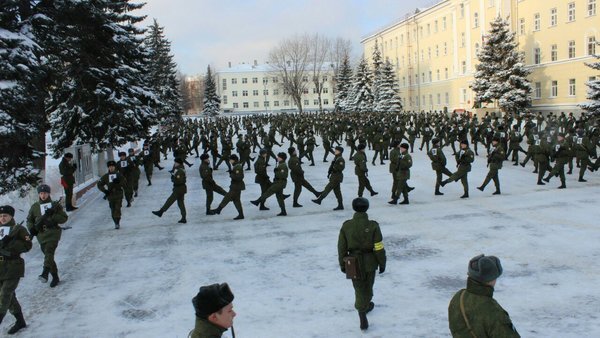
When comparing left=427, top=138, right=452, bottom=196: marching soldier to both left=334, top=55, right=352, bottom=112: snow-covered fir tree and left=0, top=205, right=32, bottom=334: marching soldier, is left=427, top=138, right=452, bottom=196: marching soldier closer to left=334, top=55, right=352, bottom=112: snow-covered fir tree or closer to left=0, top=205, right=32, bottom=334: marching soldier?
left=0, top=205, right=32, bottom=334: marching soldier

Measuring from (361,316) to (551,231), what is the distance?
592cm

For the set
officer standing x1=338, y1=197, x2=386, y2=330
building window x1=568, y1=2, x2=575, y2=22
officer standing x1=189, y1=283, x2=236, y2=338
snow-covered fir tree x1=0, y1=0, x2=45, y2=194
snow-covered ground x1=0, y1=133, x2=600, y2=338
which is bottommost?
snow-covered ground x1=0, y1=133, x2=600, y2=338

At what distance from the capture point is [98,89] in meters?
18.5

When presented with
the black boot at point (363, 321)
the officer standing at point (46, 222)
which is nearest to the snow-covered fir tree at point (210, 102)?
the officer standing at point (46, 222)

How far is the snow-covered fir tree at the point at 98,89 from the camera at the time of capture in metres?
17.4

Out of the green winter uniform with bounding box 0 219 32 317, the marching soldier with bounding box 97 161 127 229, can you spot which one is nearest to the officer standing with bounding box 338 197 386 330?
the green winter uniform with bounding box 0 219 32 317

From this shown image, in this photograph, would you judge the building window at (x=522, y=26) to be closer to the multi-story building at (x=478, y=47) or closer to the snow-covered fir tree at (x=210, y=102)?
the multi-story building at (x=478, y=47)

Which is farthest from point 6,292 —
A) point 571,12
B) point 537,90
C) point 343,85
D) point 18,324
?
point 343,85

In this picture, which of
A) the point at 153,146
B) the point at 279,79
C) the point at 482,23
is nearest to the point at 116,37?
the point at 153,146

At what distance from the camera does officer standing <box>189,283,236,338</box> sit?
9.35 feet

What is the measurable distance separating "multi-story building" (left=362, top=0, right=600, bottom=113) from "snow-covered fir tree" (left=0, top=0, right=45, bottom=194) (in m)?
33.5

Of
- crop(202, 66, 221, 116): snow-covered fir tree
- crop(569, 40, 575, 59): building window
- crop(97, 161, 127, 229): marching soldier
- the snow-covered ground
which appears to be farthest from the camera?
crop(202, 66, 221, 116): snow-covered fir tree

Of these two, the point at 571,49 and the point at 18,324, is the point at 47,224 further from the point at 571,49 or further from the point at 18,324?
the point at 571,49

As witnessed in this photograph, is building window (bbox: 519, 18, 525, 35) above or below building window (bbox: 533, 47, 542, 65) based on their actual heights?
above
